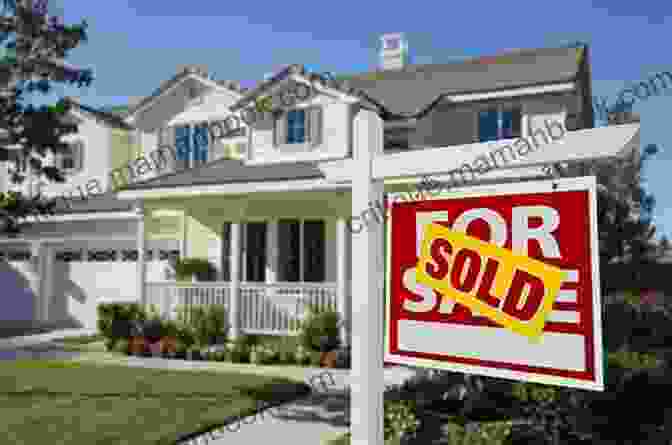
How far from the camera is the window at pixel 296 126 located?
49.6 feet

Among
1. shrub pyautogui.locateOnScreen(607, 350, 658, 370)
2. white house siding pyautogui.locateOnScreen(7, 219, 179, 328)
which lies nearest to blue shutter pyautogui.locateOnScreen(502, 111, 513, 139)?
shrub pyautogui.locateOnScreen(607, 350, 658, 370)

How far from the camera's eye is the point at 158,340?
495 inches

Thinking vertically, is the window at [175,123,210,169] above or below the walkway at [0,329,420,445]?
above

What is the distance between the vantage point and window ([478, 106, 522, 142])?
48.2 feet

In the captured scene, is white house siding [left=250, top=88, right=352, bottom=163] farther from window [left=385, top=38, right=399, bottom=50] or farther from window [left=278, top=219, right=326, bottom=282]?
window [left=385, top=38, right=399, bottom=50]

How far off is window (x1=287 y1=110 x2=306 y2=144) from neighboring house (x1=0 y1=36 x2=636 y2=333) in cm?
3

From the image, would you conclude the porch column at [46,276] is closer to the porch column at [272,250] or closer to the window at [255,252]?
the window at [255,252]

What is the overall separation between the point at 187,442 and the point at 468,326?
408 cm

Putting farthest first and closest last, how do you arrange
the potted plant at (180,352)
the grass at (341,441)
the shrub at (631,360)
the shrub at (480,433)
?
the potted plant at (180,352)
the shrub at (631,360)
the grass at (341,441)
the shrub at (480,433)

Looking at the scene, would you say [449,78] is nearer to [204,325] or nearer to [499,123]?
[499,123]

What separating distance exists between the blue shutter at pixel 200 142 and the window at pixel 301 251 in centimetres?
440

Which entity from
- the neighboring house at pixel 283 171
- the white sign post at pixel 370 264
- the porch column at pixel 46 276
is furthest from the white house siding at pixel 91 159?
the white sign post at pixel 370 264

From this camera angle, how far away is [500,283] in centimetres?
278

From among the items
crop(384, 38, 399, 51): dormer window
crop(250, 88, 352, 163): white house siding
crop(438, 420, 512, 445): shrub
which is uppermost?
crop(384, 38, 399, 51): dormer window
